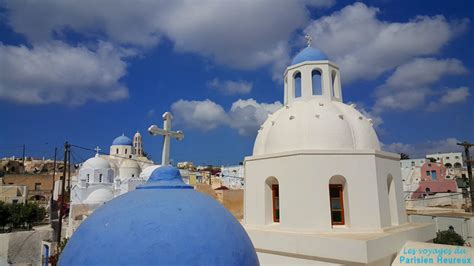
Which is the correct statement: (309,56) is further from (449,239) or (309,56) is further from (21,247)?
(21,247)

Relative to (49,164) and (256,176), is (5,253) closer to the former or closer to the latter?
(256,176)

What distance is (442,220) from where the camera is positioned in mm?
19656

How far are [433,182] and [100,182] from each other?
3579 cm

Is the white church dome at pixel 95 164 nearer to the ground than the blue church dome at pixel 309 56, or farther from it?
nearer to the ground

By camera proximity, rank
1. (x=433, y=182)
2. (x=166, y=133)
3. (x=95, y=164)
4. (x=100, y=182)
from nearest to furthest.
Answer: (x=166, y=133) < (x=100, y=182) < (x=433, y=182) < (x=95, y=164)

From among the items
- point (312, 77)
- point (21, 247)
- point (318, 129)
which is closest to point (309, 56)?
point (312, 77)

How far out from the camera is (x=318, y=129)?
30.2 feet

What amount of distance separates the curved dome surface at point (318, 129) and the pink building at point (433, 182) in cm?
2926

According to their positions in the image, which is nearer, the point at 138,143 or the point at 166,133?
the point at 166,133

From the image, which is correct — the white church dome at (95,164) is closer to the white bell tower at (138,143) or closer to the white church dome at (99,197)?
the white church dome at (99,197)

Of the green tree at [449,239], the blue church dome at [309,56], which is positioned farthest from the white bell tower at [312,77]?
the green tree at [449,239]

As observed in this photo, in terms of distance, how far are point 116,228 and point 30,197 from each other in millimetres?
53192

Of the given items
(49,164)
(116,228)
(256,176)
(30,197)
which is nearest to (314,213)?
(256,176)

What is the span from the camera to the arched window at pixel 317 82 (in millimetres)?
10665
